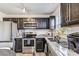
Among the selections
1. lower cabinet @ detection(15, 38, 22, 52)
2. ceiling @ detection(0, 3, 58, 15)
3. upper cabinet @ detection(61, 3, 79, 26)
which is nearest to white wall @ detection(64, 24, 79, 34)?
upper cabinet @ detection(61, 3, 79, 26)

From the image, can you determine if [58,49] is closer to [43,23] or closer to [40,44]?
[40,44]

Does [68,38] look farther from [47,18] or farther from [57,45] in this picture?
[47,18]

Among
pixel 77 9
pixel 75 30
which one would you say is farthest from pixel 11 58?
pixel 77 9

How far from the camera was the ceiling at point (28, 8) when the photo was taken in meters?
1.33

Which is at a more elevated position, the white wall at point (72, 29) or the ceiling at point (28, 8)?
the ceiling at point (28, 8)

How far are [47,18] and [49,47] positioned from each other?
351 millimetres

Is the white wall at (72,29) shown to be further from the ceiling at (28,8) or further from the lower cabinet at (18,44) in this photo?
the lower cabinet at (18,44)

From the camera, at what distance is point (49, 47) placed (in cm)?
151

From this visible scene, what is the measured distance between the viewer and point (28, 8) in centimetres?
142

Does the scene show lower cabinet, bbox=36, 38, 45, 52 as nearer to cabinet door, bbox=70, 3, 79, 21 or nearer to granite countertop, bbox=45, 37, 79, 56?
granite countertop, bbox=45, 37, 79, 56

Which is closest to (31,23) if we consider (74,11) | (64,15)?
(64,15)

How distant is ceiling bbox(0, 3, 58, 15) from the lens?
1.33 m

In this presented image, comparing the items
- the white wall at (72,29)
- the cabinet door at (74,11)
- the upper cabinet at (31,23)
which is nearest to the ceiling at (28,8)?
the upper cabinet at (31,23)

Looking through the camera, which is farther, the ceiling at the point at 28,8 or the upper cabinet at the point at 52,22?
the upper cabinet at the point at 52,22
